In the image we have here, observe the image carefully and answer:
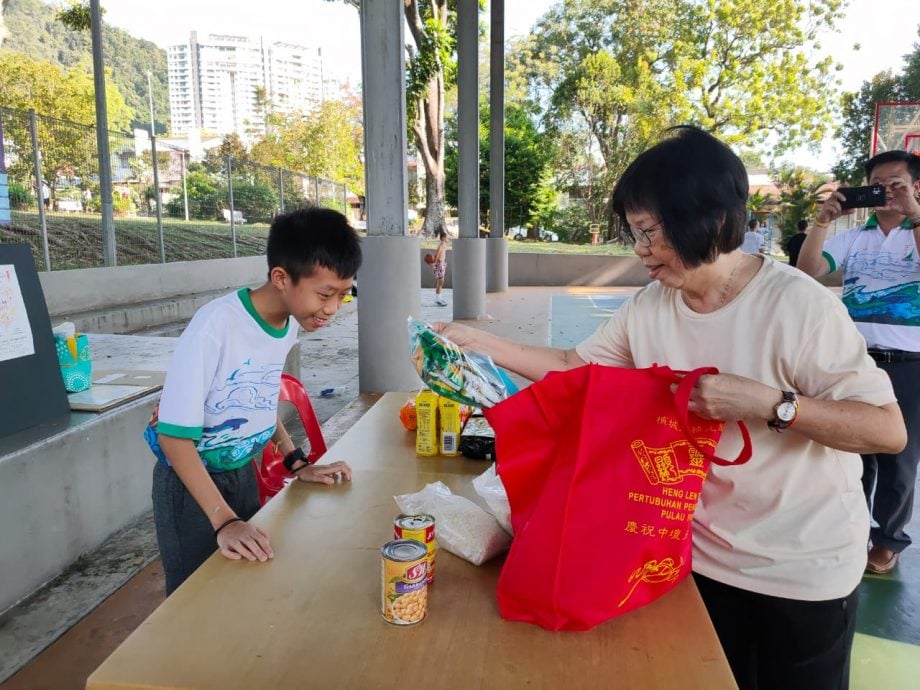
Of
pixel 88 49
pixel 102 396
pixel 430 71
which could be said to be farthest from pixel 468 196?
pixel 88 49

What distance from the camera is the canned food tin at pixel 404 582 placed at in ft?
4.02

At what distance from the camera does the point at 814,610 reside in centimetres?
139

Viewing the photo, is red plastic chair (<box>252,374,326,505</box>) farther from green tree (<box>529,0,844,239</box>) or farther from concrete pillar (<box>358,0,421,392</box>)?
green tree (<box>529,0,844,239</box>)

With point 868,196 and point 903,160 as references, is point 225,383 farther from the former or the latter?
point 903,160

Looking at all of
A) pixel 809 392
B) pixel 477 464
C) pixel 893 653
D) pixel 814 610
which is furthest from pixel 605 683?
pixel 893 653

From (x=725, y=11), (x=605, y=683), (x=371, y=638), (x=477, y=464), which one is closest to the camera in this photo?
(x=605, y=683)

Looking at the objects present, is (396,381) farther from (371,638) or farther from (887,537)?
(371,638)

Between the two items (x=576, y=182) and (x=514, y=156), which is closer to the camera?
(x=514, y=156)

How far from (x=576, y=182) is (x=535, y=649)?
1096 inches

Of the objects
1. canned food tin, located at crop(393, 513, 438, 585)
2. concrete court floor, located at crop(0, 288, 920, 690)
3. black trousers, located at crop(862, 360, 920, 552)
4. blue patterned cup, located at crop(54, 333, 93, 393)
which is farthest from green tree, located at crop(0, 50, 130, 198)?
black trousers, located at crop(862, 360, 920, 552)

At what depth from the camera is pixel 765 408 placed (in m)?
1.22

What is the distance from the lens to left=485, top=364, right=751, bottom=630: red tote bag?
3.94ft

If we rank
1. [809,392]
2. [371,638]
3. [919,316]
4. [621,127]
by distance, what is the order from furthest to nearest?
[621,127] < [919,316] < [809,392] < [371,638]

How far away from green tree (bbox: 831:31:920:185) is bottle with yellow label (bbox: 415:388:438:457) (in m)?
28.0
